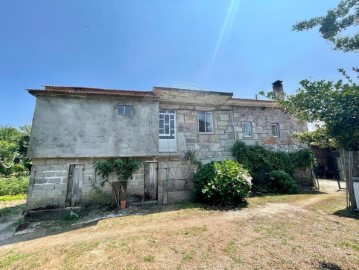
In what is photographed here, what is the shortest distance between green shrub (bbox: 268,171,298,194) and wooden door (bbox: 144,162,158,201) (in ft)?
23.3

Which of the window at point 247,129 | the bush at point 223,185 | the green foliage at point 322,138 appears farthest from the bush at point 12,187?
the green foliage at point 322,138

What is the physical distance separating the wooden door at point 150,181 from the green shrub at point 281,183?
23.3 ft

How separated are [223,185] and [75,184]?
23.7 feet

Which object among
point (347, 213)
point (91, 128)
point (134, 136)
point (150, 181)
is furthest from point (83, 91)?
point (347, 213)

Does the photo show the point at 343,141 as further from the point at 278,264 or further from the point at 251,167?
the point at 251,167

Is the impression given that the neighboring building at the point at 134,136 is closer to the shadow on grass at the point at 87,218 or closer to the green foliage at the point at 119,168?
the green foliage at the point at 119,168

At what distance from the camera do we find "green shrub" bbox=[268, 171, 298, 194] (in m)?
11.1

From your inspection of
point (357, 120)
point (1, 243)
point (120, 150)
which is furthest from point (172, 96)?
point (1, 243)

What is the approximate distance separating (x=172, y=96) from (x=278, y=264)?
29.6 ft

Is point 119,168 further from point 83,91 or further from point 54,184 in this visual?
point 83,91

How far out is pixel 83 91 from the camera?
977 cm

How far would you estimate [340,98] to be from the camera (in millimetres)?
3215

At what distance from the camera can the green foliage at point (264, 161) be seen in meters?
11.8

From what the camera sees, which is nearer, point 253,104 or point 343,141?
point 343,141
